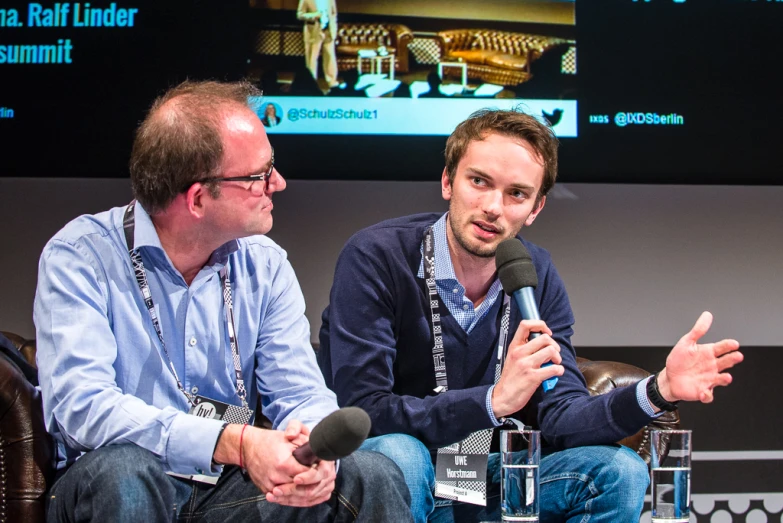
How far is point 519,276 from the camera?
7.15 ft

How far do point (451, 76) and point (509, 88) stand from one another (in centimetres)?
25

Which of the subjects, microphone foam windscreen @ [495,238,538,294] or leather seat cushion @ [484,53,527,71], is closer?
microphone foam windscreen @ [495,238,538,294]

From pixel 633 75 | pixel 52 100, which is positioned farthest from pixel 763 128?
pixel 52 100

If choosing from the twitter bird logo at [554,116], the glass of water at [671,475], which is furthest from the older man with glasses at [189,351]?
the twitter bird logo at [554,116]

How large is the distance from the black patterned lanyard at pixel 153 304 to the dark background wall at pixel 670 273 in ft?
5.72

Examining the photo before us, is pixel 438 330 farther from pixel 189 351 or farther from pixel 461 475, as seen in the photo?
pixel 189 351

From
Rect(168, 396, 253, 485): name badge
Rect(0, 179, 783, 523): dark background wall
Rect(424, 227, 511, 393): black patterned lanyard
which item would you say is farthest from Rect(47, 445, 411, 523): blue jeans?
Rect(0, 179, 783, 523): dark background wall

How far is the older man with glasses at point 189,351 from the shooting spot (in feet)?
6.38

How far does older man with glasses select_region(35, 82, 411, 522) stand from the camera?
1944 millimetres

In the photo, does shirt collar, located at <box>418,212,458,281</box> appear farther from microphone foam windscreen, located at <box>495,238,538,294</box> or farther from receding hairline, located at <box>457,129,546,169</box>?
microphone foam windscreen, located at <box>495,238,538,294</box>

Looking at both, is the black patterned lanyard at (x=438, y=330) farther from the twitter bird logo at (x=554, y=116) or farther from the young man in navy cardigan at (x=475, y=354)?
the twitter bird logo at (x=554, y=116)

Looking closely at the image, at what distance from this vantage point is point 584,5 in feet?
12.8

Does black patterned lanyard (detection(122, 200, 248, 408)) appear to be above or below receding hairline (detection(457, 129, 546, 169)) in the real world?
below

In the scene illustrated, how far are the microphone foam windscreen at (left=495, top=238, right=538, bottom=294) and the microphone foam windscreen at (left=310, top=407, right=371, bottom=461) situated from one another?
A: 0.62 meters
